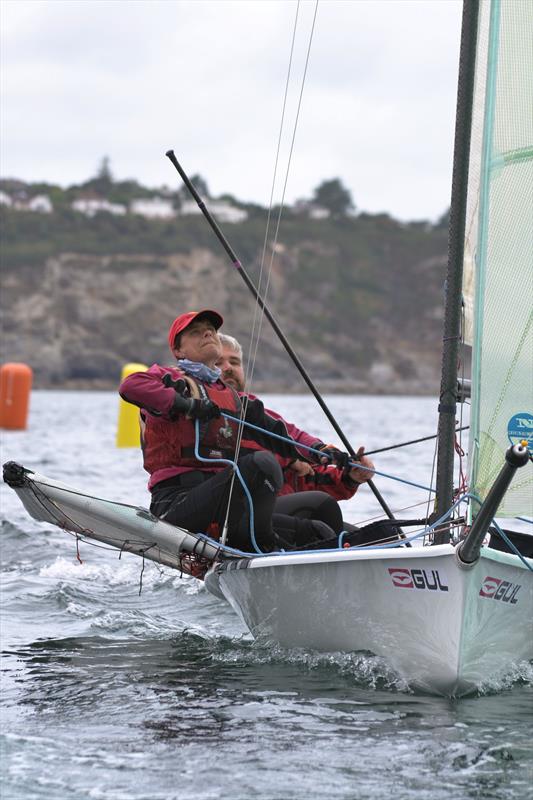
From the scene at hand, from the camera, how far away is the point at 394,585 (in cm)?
458

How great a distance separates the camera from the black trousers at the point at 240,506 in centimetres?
531

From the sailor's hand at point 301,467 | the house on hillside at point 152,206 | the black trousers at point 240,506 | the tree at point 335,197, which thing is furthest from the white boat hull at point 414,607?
the tree at point 335,197

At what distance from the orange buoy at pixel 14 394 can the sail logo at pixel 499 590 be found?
2001 cm

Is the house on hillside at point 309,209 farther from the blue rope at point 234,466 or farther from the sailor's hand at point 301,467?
the blue rope at point 234,466

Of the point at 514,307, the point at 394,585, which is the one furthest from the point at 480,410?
the point at 394,585

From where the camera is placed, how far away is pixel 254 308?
275 ft

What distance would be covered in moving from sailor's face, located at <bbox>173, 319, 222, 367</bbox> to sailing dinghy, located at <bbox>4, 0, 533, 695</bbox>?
1.07 m

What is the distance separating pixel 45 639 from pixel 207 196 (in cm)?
11928

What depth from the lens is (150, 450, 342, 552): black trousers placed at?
5312 mm

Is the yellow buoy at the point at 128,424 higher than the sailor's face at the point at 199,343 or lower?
lower

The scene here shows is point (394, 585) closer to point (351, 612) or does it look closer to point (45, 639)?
point (351, 612)

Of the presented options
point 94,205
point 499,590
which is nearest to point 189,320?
→ point 499,590

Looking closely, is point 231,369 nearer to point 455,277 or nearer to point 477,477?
point 455,277

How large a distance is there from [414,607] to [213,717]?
0.83 metres
